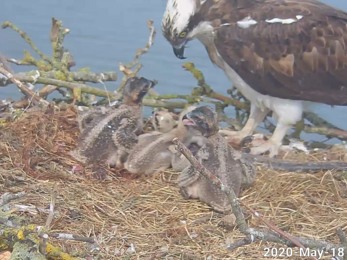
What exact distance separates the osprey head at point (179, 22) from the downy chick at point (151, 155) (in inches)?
33.7

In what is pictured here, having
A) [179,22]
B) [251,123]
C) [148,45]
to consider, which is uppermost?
[179,22]

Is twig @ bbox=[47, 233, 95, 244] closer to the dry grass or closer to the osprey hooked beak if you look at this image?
the dry grass

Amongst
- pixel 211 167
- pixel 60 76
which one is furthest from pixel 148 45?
pixel 211 167

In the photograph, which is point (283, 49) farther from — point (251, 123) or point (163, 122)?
point (163, 122)

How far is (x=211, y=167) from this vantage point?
2.81m

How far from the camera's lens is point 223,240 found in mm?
2439

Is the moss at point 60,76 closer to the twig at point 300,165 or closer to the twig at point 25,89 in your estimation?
the twig at point 25,89

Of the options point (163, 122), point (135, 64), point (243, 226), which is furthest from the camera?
point (135, 64)

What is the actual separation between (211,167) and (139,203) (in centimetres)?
43

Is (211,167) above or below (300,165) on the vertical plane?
above

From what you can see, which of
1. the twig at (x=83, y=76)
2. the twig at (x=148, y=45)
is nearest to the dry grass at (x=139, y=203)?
the twig at (x=83, y=76)

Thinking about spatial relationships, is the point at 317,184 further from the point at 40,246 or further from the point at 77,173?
the point at 40,246

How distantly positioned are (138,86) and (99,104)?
0.80m

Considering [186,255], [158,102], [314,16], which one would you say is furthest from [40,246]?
[314,16]
